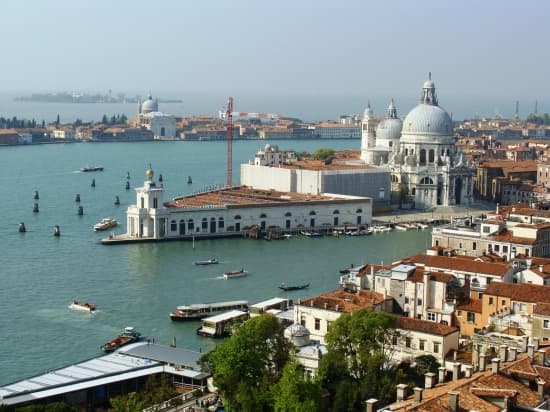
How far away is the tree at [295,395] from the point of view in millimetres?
6789

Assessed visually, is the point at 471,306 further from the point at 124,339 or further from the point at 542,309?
the point at 124,339

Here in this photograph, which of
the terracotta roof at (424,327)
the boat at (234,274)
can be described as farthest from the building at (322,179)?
the terracotta roof at (424,327)

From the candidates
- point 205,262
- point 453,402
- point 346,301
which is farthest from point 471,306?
point 205,262

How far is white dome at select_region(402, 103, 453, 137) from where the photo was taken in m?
27.2

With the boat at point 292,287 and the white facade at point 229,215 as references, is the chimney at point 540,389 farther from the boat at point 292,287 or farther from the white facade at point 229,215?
the white facade at point 229,215

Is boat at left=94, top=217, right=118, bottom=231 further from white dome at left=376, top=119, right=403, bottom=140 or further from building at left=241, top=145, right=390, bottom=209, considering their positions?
white dome at left=376, top=119, right=403, bottom=140

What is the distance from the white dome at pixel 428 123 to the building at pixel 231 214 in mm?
4690

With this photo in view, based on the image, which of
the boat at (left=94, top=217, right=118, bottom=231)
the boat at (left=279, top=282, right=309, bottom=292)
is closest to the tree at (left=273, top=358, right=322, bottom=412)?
the boat at (left=279, top=282, right=309, bottom=292)

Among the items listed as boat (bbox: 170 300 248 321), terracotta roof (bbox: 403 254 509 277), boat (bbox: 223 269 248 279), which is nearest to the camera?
terracotta roof (bbox: 403 254 509 277)

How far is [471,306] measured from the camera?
415 inches

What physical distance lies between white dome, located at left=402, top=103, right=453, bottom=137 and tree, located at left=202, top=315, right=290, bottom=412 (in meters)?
19.4

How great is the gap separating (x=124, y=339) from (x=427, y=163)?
667 inches

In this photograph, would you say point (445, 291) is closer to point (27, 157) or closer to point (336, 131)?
point (27, 157)

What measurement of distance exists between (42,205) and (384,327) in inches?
703
